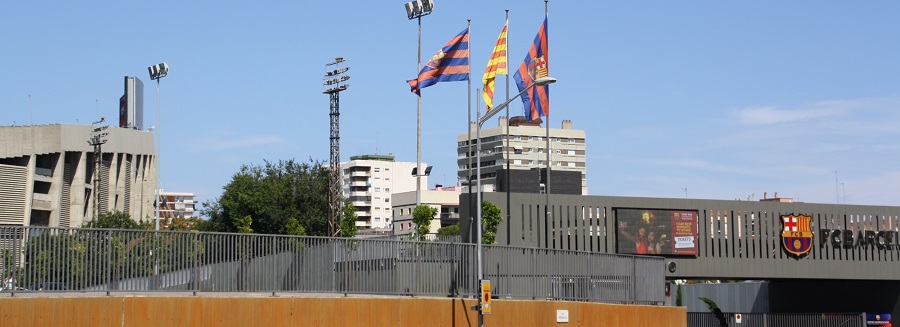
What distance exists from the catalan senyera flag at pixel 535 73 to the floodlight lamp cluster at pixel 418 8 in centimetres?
1728

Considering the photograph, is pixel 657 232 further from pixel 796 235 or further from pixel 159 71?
pixel 159 71

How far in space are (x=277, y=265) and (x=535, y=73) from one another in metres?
20.8

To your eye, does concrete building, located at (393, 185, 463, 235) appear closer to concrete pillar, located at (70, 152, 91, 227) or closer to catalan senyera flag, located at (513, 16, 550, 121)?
concrete pillar, located at (70, 152, 91, 227)

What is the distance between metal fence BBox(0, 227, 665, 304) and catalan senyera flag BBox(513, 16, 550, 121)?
11.1 metres

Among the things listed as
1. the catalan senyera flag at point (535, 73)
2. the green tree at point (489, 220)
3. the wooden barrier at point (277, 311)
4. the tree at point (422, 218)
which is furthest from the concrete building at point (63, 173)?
the wooden barrier at point (277, 311)

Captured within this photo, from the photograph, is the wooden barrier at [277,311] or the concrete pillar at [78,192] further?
the concrete pillar at [78,192]

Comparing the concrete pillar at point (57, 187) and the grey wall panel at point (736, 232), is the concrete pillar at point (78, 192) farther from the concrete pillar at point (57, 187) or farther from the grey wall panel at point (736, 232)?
the grey wall panel at point (736, 232)

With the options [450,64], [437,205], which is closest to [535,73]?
[450,64]

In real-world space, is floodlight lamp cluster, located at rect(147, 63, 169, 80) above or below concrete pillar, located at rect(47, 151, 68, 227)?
above

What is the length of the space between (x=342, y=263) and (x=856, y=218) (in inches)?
1378

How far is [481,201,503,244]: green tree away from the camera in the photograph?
48.2 m

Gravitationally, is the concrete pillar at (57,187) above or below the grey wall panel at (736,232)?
→ above

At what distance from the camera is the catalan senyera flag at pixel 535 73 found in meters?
47.6

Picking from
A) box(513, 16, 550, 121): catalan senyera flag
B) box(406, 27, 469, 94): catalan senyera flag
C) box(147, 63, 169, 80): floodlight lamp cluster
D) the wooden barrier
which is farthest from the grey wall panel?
box(147, 63, 169, 80): floodlight lamp cluster
